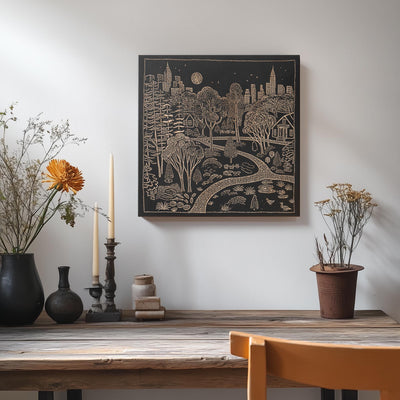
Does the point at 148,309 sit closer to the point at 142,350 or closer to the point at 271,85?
the point at 142,350

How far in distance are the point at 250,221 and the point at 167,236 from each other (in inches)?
13.8

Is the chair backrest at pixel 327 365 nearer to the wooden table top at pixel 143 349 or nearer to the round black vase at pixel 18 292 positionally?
the wooden table top at pixel 143 349

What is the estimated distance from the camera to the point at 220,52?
81.3 inches

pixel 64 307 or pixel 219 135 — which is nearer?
pixel 64 307

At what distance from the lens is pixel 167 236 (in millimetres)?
2057

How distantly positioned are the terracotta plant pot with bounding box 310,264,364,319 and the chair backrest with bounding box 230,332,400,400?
37.9 inches

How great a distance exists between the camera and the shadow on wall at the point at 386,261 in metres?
2.06

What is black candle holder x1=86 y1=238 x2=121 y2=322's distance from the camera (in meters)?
1.81

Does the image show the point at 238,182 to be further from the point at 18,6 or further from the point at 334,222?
the point at 18,6

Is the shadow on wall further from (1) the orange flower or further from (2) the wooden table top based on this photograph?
(1) the orange flower

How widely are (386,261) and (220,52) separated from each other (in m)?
1.11

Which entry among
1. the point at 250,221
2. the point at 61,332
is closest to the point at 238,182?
the point at 250,221

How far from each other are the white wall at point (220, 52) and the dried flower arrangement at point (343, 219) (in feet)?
0.15

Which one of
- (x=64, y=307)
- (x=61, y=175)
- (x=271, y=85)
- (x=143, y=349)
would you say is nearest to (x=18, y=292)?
(x=64, y=307)
